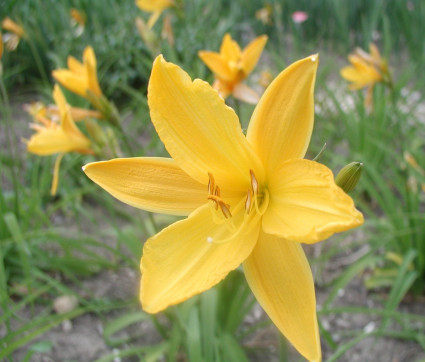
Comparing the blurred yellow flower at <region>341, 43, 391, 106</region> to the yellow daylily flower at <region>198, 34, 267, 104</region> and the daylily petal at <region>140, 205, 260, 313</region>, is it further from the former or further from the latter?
the daylily petal at <region>140, 205, 260, 313</region>

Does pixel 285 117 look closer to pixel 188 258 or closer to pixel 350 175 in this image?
pixel 350 175

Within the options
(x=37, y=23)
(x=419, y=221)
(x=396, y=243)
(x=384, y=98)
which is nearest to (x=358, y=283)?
(x=396, y=243)

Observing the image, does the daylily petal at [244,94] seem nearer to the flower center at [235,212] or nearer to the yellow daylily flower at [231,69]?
the yellow daylily flower at [231,69]

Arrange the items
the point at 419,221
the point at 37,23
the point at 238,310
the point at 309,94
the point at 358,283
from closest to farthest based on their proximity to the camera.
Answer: the point at 309,94
the point at 238,310
the point at 419,221
the point at 358,283
the point at 37,23

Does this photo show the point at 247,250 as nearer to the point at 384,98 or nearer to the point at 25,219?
the point at 25,219

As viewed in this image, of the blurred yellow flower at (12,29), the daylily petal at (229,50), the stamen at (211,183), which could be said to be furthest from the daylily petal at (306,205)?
the blurred yellow flower at (12,29)
